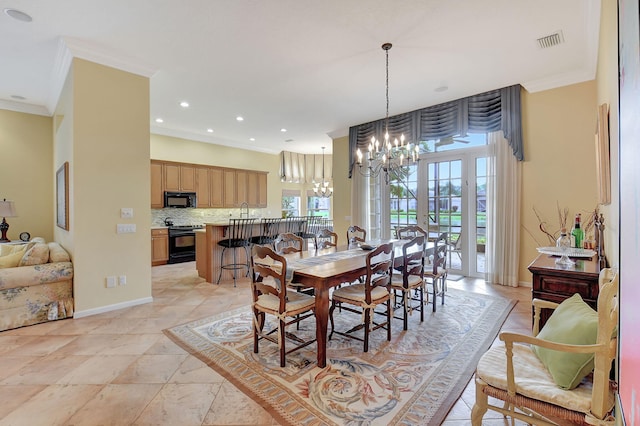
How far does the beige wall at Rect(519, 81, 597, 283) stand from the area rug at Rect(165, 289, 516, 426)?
1691mm

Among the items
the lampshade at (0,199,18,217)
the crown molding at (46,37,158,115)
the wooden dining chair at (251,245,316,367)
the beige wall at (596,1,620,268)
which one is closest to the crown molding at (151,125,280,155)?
the crown molding at (46,37,158,115)

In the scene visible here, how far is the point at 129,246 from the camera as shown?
3732 millimetres

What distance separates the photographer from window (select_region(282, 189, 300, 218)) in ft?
31.3

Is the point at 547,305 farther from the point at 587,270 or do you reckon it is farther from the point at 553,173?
the point at 553,173

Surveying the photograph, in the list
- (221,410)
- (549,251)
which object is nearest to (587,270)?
(549,251)

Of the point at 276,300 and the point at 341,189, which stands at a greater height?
the point at 341,189

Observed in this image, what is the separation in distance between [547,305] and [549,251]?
1.10m

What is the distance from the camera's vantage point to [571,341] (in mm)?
1367

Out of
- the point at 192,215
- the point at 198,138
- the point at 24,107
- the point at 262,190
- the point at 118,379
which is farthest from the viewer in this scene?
the point at 262,190

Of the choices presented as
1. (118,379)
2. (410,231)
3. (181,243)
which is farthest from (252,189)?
(118,379)

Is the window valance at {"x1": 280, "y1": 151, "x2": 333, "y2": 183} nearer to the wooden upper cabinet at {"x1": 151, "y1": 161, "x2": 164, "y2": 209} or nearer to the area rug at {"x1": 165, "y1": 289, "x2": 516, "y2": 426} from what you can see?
the wooden upper cabinet at {"x1": 151, "y1": 161, "x2": 164, "y2": 209}

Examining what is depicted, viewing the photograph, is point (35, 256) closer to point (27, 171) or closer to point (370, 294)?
point (27, 171)

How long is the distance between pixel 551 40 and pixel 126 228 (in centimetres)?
538

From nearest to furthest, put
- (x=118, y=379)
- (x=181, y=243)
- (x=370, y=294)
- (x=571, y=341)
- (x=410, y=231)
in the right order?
(x=571, y=341) → (x=118, y=379) → (x=370, y=294) → (x=410, y=231) → (x=181, y=243)
